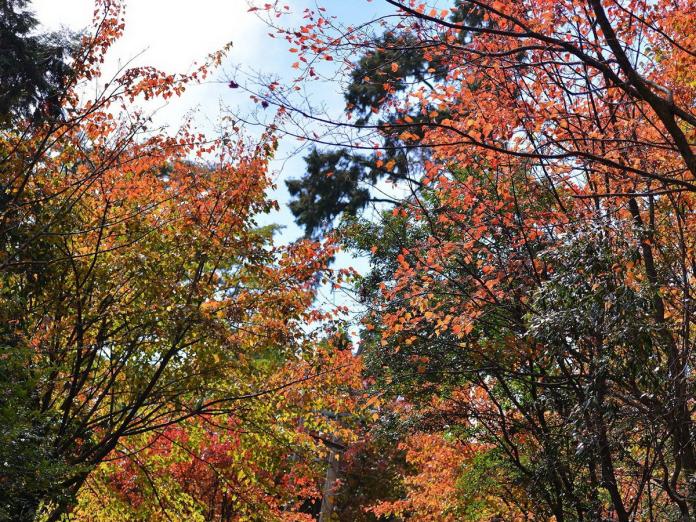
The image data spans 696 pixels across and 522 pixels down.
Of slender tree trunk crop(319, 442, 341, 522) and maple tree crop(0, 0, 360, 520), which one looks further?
slender tree trunk crop(319, 442, 341, 522)

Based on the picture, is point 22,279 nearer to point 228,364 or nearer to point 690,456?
point 228,364

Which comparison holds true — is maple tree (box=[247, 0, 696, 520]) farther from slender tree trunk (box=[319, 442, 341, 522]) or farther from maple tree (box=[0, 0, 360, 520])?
slender tree trunk (box=[319, 442, 341, 522])

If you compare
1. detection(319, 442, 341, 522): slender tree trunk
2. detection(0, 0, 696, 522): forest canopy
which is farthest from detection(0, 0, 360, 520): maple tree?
detection(319, 442, 341, 522): slender tree trunk

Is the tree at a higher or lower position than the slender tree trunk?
higher

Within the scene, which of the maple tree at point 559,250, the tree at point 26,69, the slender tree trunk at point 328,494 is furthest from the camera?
the slender tree trunk at point 328,494

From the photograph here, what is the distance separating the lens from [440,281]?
961 cm

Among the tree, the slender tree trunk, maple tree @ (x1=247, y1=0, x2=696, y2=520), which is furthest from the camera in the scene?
the slender tree trunk

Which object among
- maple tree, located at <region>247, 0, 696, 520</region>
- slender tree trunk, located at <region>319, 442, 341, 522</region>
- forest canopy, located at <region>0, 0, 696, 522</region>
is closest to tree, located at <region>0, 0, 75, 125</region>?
forest canopy, located at <region>0, 0, 696, 522</region>

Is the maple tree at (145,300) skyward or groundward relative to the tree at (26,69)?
groundward

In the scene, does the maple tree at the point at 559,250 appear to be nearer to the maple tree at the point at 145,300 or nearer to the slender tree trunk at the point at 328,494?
the maple tree at the point at 145,300

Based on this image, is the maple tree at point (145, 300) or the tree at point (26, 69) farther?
the tree at point (26, 69)

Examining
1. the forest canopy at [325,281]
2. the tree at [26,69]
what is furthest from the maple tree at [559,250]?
the tree at [26,69]

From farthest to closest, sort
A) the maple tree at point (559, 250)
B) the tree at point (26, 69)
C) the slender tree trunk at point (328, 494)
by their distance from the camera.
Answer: the slender tree trunk at point (328, 494) → the tree at point (26, 69) → the maple tree at point (559, 250)

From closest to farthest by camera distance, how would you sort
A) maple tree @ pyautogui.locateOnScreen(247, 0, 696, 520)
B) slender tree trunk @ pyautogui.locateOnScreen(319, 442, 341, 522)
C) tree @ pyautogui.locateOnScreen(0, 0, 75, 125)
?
1. maple tree @ pyautogui.locateOnScreen(247, 0, 696, 520)
2. tree @ pyautogui.locateOnScreen(0, 0, 75, 125)
3. slender tree trunk @ pyautogui.locateOnScreen(319, 442, 341, 522)
